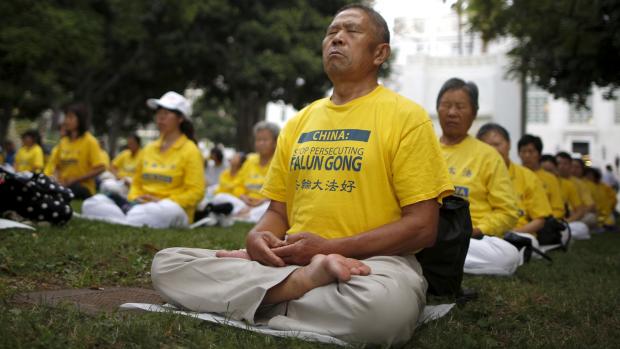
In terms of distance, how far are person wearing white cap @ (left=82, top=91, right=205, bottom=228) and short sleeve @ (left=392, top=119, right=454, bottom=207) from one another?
4543 mm

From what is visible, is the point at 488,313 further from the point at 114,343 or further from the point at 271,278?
the point at 114,343

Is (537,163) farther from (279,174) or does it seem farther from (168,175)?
Answer: (279,174)

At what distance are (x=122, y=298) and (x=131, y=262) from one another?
3.76 ft

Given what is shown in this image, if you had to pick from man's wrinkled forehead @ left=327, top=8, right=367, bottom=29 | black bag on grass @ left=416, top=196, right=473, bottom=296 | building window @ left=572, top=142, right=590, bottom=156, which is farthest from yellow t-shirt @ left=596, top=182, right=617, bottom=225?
building window @ left=572, top=142, right=590, bottom=156

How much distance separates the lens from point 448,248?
12.2 ft

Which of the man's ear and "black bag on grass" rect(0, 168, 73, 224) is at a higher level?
the man's ear

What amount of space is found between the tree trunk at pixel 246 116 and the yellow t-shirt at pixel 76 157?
1437 cm

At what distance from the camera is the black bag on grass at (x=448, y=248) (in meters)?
3.73

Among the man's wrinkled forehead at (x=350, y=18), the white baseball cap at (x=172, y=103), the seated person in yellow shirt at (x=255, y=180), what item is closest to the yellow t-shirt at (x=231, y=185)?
the seated person in yellow shirt at (x=255, y=180)

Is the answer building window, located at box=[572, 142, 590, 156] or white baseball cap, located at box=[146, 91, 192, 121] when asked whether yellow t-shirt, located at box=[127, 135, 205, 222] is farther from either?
building window, located at box=[572, 142, 590, 156]

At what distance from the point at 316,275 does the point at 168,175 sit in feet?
16.0

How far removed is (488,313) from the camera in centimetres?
388

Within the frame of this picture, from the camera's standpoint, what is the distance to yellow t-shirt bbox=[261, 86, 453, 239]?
3213 mm

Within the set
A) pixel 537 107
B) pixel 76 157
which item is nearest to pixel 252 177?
pixel 76 157
